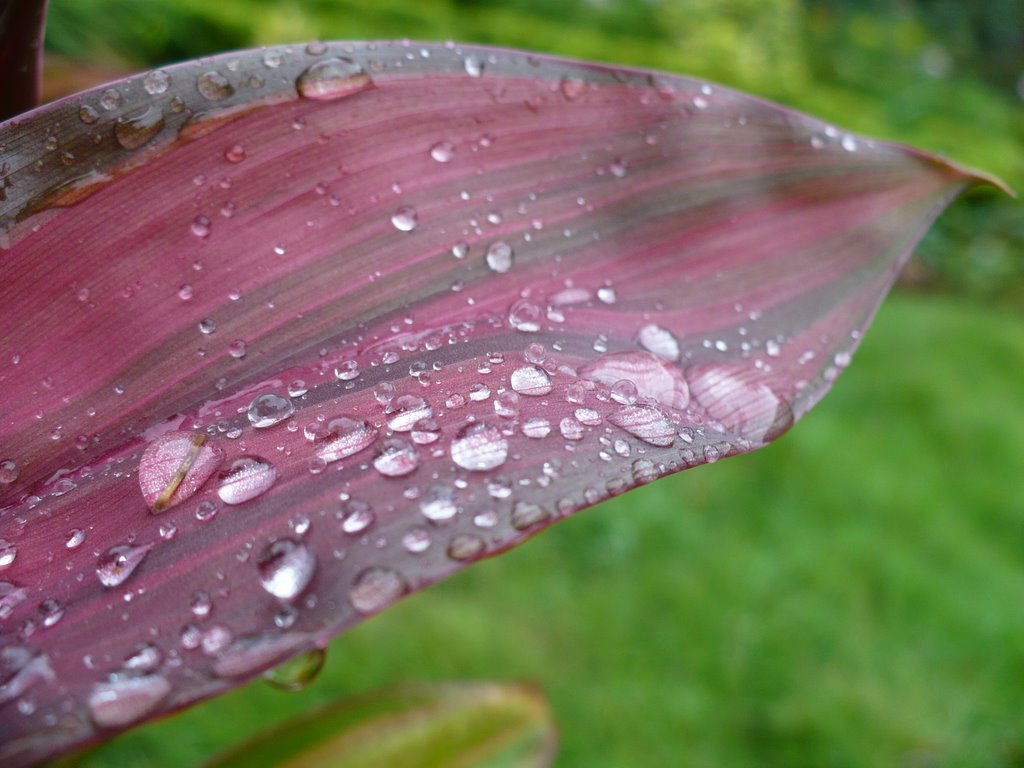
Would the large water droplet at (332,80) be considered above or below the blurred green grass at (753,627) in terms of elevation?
above

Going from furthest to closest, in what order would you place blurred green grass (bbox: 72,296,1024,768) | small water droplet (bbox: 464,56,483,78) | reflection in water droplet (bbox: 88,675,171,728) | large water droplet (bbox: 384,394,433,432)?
blurred green grass (bbox: 72,296,1024,768) < small water droplet (bbox: 464,56,483,78) < large water droplet (bbox: 384,394,433,432) < reflection in water droplet (bbox: 88,675,171,728)

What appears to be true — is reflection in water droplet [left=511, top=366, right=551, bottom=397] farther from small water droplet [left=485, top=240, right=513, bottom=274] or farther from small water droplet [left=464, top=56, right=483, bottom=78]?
small water droplet [left=464, top=56, right=483, bottom=78]

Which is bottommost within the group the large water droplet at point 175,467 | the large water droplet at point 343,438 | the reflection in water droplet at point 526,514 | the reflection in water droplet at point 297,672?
the reflection in water droplet at point 297,672

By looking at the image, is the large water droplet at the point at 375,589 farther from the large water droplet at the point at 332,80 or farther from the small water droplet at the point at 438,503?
the large water droplet at the point at 332,80

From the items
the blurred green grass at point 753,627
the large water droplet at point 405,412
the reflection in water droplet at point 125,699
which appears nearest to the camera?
the reflection in water droplet at point 125,699

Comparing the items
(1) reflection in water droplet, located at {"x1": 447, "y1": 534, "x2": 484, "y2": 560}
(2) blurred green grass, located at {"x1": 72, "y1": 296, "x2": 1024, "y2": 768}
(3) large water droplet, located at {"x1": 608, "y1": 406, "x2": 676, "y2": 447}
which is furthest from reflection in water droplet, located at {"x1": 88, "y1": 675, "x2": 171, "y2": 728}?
(2) blurred green grass, located at {"x1": 72, "y1": 296, "x2": 1024, "y2": 768}

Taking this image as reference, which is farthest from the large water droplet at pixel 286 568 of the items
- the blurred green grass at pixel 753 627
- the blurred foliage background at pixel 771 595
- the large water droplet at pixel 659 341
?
the blurred green grass at pixel 753 627

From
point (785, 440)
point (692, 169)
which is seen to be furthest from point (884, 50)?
point (692, 169)

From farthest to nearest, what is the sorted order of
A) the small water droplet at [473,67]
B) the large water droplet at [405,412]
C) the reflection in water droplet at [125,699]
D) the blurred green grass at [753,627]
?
the blurred green grass at [753,627] → the small water droplet at [473,67] → the large water droplet at [405,412] → the reflection in water droplet at [125,699]
